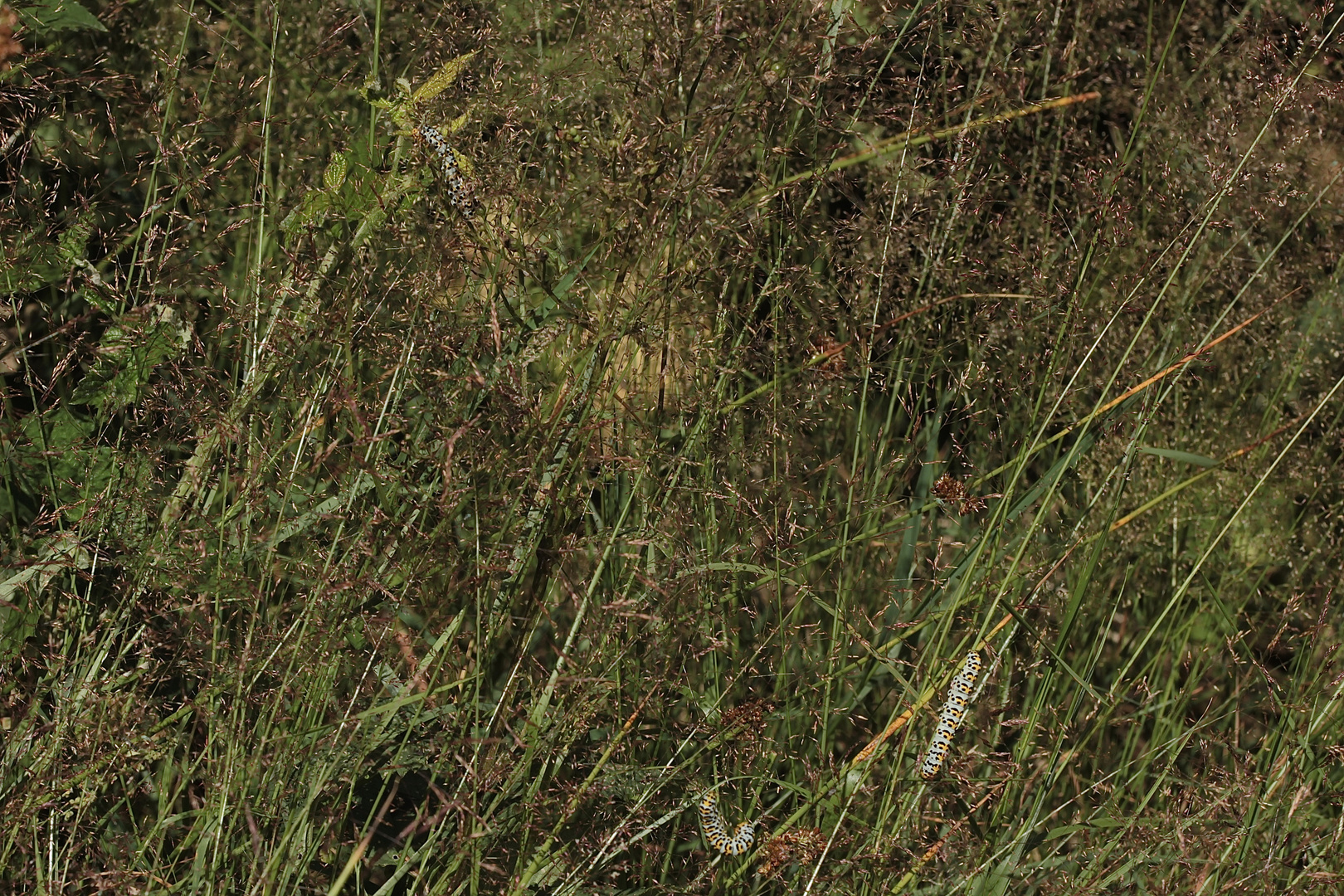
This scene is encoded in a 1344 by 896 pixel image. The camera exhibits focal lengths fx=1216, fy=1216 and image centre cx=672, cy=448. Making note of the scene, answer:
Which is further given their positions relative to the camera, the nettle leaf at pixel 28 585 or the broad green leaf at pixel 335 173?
the broad green leaf at pixel 335 173

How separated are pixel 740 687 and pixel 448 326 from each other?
65 centimetres

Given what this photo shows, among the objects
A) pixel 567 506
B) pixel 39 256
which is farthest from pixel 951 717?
pixel 39 256

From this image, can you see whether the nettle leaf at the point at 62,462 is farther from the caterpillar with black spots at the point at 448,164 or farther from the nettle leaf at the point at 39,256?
the caterpillar with black spots at the point at 448,164

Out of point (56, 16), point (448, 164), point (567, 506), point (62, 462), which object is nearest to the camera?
point (567, 506)

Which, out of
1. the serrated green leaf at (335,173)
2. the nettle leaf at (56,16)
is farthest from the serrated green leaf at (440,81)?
the nettle leaf at (56,16)

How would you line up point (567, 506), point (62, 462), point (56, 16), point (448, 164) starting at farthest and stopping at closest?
1. point (56, 16)
2. point (62, 462)
3. point (448, 164)
4. point (567, 506)

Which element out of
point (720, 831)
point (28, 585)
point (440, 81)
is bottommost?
point (720, 831)

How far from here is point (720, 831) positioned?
5.04 feet

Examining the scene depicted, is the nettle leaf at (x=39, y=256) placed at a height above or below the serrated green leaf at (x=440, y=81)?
below

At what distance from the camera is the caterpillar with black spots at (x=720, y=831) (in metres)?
1.52

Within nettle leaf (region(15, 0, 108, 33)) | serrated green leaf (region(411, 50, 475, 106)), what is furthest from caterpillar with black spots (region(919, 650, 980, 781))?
nettle leaf (region(15, 0, 108, 33))

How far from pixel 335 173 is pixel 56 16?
57 centimetres

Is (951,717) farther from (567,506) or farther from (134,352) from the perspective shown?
(134,352)

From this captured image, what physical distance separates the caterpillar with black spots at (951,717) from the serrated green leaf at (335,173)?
41.7 inches
